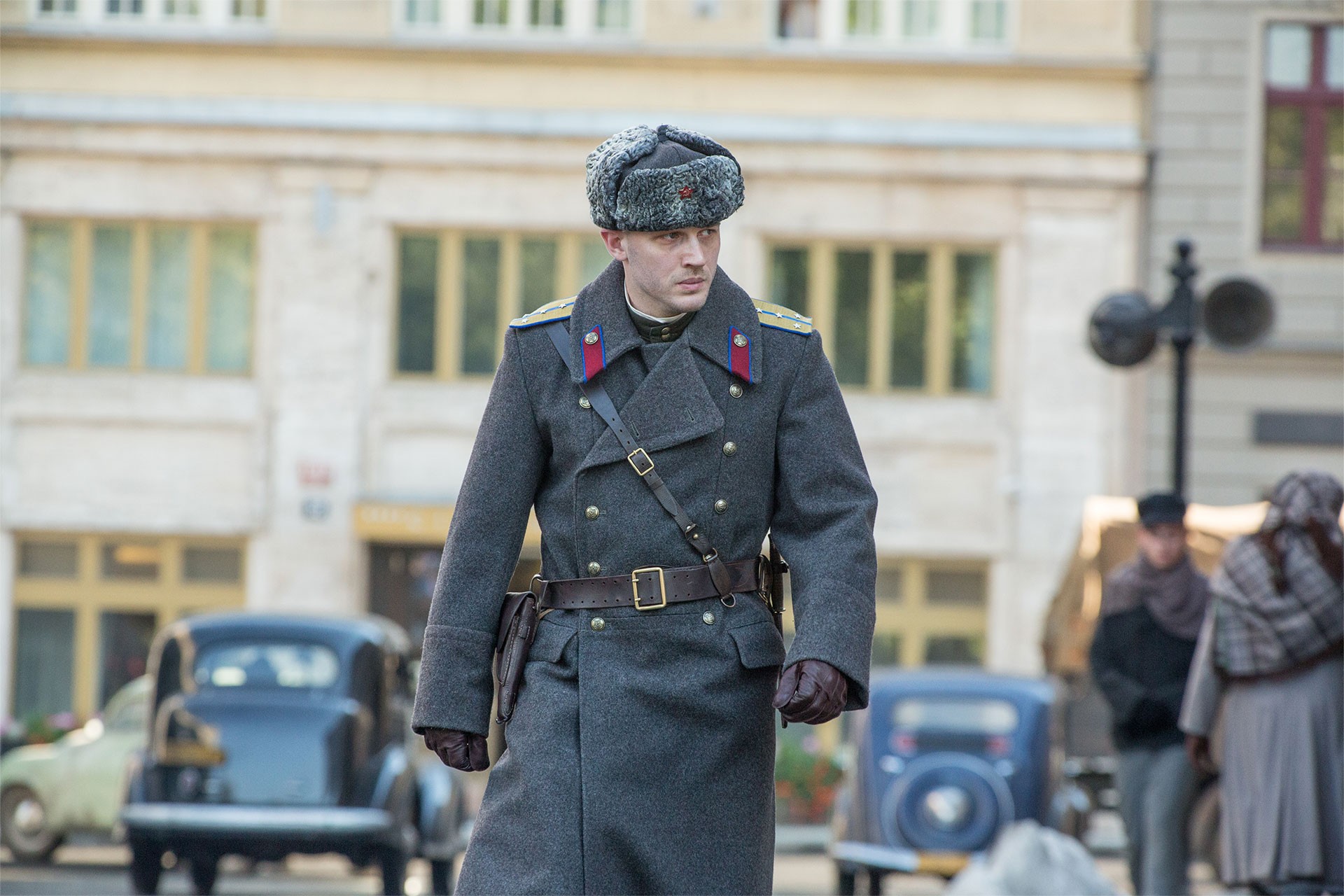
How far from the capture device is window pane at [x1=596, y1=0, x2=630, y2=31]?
79.0ft

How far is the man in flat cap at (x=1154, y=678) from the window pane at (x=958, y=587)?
44.6 feet

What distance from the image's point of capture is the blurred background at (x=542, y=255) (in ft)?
76.2

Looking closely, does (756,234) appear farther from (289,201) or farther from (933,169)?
(289,201)

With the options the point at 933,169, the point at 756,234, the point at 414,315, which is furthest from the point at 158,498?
the point at 933,169

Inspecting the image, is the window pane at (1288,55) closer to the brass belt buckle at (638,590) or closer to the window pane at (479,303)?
the window pane at (479,303)

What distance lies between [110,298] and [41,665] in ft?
14.4

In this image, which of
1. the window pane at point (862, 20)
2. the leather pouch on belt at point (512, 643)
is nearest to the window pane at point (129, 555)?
the window pane at point (862, 20)

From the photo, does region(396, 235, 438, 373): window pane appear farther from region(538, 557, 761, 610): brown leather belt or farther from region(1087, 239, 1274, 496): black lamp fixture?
region(538, 557, 761, 610): brown leather belt

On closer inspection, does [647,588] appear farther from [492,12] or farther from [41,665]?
[41,665]

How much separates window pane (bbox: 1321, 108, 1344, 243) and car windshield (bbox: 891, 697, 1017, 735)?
498 inches

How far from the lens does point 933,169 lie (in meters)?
23.4

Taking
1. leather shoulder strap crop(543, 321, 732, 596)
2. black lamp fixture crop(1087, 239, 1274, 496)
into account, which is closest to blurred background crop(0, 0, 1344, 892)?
black lamp fixture crop(1087, 239, 1274, 496)

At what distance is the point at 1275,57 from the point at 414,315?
1040cm

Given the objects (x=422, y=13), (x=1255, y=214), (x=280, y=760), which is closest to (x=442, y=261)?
(x=422, y=13)
